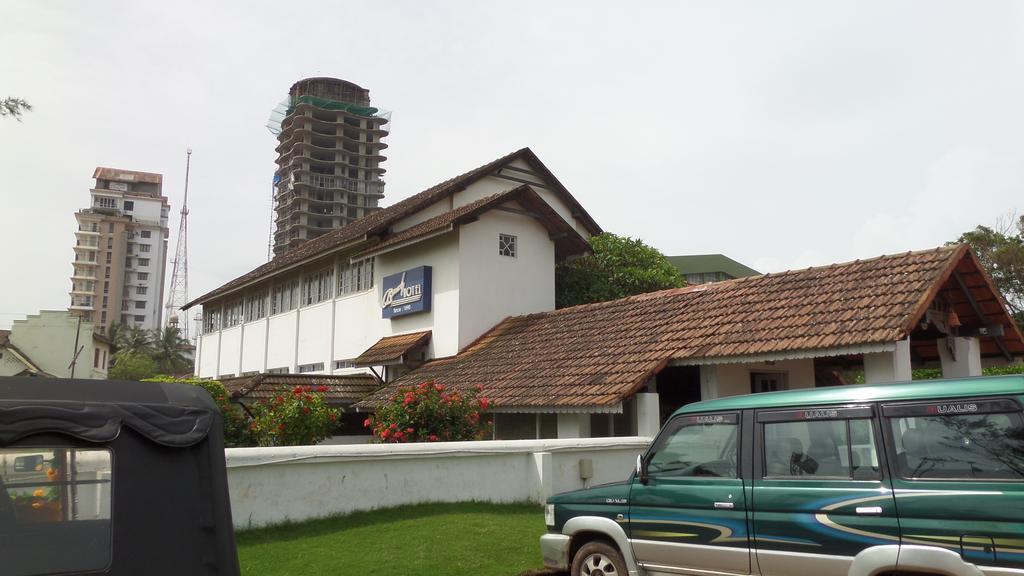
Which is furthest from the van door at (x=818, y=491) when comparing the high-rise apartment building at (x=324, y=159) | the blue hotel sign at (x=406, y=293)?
the high-rise apartment building at (x=324, y=159)

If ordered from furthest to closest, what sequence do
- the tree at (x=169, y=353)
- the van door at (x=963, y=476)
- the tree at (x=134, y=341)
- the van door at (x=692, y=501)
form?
the tree at (x=134, y=341), the tree at (x=169, y=353), the van door at (x=692, y=501), the van door at (x=963, y=476)

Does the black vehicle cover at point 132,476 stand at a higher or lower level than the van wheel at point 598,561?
higher

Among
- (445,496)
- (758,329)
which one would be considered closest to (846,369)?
(758,329)

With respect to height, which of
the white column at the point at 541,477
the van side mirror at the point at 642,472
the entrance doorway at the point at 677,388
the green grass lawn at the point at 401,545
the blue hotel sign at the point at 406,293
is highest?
the blue hotel sign at the point at 406,293

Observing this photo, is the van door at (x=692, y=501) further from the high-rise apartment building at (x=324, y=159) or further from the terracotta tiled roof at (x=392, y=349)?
the high-rise apartment building at (x=324, y=159)

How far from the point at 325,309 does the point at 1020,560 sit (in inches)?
1039

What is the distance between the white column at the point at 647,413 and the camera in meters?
14.8

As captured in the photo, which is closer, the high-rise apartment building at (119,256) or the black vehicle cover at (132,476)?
the black vehicle cover at (132,476)

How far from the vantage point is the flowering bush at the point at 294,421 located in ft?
46.9

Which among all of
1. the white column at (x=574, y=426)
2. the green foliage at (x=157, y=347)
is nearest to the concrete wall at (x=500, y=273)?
the white column at (x=574, y=426)

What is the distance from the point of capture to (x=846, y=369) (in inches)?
728

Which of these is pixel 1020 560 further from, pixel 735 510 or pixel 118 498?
pixel 118 498

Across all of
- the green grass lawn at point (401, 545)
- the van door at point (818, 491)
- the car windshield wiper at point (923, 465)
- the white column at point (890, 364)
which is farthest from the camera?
the white column at point (890, 364)

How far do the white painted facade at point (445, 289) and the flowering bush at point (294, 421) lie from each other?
762 centimetres
